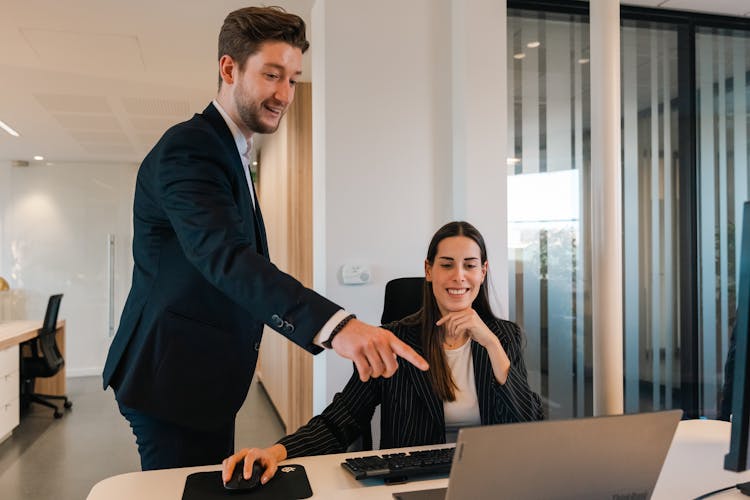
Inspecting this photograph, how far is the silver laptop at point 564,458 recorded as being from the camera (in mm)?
787

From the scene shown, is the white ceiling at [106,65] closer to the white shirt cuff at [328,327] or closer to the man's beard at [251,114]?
the man's beard at [251,114]

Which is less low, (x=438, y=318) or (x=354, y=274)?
(x=354, y=274)

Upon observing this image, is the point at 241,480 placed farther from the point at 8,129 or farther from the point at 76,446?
the point at 8,129

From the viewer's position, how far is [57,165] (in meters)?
7.94

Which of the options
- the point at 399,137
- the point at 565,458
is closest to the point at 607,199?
the point at 565,458

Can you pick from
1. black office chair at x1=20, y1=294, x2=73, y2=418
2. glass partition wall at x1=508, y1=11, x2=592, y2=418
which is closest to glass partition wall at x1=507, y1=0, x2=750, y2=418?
glass partition wall at x1=508, y1=11, x2=592, y2=418

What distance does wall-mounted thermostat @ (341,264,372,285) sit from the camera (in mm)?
2838

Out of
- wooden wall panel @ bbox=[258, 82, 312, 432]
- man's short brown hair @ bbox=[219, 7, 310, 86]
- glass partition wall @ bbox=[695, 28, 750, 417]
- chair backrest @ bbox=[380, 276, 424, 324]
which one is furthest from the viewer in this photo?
wooden wall panel @ bbox=[258, 82, 312, 432]

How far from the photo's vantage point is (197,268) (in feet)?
4.08

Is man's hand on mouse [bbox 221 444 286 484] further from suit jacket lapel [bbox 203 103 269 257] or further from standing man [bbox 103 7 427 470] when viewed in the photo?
suit jacket lapel [bbox 203 103 269 257]

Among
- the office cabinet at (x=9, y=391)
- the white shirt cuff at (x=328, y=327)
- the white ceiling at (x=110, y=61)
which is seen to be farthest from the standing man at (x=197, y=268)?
the office cabinet at (x=9, y=391)

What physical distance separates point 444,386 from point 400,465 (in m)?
0.63

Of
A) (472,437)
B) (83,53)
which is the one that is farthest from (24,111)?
(472,437)

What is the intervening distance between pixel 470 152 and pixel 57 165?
6813 millimetres
